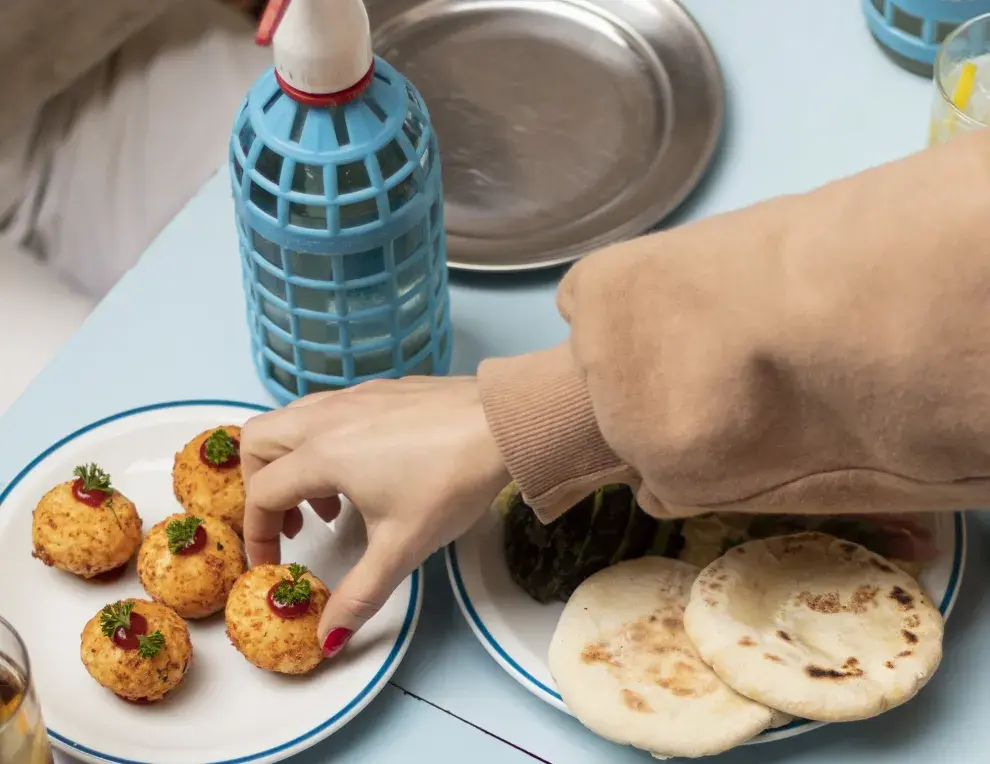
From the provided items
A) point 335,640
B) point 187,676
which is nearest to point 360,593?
point 335,640

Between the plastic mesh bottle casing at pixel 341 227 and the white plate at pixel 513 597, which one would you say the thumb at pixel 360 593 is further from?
the plastic mesh bottle casing at pixel 341 227

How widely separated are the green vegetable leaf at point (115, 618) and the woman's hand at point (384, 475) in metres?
→ 0.10

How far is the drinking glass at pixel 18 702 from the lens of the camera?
0.66m

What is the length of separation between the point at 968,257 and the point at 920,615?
0.91ft

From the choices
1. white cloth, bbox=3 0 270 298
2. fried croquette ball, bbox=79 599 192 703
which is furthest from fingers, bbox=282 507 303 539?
white cloth, bbox=3 0 270 298

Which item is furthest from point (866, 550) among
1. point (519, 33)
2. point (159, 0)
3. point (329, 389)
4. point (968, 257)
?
point (159, 0)

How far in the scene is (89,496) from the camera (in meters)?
0.86

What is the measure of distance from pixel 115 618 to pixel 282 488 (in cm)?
13

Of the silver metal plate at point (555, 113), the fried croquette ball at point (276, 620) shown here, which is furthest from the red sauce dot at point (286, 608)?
the silver metal plate at point (555, 113)

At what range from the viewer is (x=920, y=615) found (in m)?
0.81

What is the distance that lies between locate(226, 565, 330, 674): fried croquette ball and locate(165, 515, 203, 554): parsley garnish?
49mm

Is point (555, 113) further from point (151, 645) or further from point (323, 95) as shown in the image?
point (151, 645)

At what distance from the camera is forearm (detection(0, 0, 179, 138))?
134 cm

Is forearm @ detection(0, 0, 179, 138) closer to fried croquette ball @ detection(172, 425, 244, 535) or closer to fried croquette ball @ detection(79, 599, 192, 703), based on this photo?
fried croquette ball @ detection(172, 425, 244, 535)
